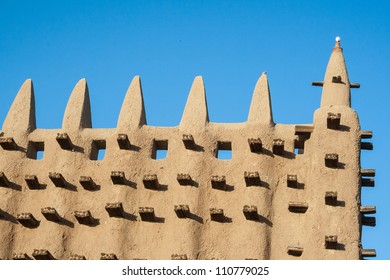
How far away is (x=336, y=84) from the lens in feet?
89.0

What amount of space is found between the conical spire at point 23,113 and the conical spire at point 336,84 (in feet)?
21.3

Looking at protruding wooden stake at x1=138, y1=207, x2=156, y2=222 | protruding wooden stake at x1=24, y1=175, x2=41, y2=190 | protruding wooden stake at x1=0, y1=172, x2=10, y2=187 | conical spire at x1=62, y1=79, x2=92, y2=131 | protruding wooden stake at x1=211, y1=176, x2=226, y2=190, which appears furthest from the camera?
conical spire at x1=62, y1=79, x2=92, y2=131

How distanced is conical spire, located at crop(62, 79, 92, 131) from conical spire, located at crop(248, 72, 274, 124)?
374cm

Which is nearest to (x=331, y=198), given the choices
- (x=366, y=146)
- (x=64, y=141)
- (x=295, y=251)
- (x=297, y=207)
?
(x=297, y=207)

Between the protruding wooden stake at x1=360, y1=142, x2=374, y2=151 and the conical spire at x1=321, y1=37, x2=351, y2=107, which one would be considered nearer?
the protruding wooden stake at x1=360, y1=142, x2=374, y2=151

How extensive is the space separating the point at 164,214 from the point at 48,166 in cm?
286

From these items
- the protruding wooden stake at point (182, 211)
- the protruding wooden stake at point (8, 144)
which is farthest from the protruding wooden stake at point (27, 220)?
the protruding wooden stake at point (182, 211)

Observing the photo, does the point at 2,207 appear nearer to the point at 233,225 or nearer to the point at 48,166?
the point at 48,166

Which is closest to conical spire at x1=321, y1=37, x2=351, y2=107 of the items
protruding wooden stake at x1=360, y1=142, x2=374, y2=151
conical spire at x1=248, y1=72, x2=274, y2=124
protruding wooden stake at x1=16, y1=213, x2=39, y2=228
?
protruding wooden stake at x1=360, y1=142, x2=374, y2=151

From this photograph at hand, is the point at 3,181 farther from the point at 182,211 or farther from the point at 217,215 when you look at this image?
the point at 217,215

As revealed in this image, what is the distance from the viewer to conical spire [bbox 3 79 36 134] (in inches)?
1085

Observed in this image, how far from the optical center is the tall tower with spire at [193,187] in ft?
83.3

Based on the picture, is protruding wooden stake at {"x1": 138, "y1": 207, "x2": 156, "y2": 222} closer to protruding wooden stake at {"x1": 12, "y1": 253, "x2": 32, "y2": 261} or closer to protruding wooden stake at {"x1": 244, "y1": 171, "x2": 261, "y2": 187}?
protruding wooden stake at {"x1": 244, "y1": 171, "x2": 261, "y2": 187}
